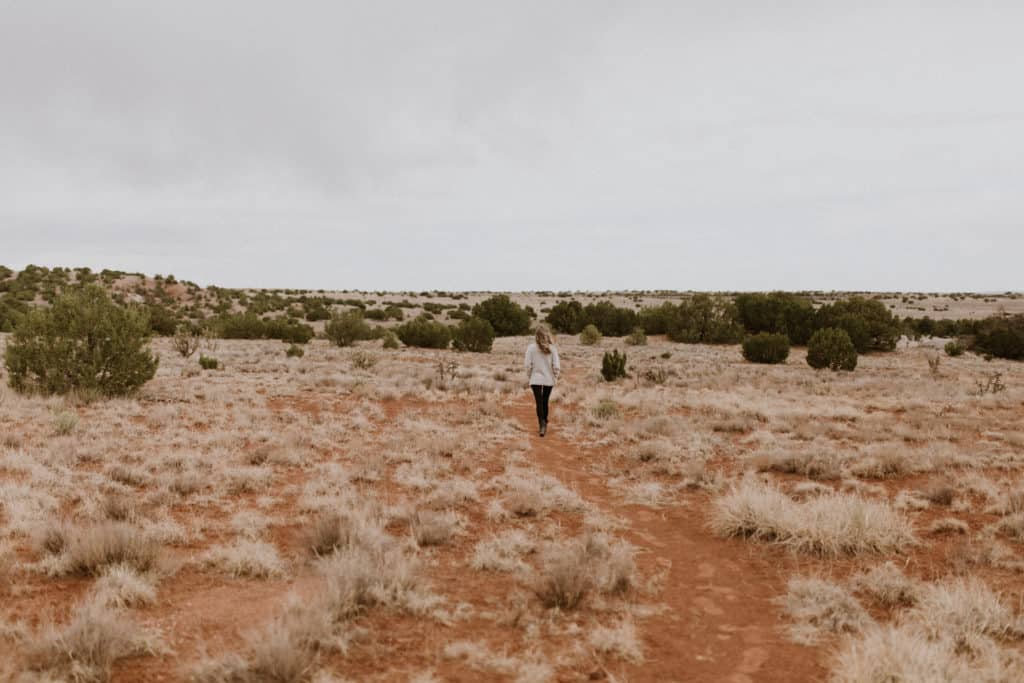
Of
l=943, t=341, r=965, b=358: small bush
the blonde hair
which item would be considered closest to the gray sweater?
the blonde hair

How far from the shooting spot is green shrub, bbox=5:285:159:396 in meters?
13.4

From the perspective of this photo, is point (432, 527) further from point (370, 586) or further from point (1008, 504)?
point (1008, 504)

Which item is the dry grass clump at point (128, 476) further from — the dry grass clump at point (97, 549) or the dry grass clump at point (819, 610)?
the dry grass clump at point (819, 610)

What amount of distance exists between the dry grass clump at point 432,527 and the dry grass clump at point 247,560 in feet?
4.67

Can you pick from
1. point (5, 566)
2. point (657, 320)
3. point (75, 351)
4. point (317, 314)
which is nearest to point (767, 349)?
point (657, 320)

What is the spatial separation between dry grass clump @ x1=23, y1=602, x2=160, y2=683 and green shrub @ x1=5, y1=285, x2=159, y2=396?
438 inches

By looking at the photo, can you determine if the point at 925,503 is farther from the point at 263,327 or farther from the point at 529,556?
the point at 263,327

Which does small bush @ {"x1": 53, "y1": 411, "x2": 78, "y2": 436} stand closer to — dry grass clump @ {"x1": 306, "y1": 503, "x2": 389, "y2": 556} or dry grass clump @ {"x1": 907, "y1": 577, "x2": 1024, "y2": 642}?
dry grass clump @ {"x1": 306, "y1": 503, "x2": 389, "y2": 556}

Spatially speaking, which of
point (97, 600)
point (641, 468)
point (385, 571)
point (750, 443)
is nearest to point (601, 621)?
point (385, 571)

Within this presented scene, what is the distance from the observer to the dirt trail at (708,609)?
4.27 m

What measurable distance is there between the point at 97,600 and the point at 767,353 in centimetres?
2758

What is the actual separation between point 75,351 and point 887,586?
15898 mm

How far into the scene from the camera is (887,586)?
5.35 meters

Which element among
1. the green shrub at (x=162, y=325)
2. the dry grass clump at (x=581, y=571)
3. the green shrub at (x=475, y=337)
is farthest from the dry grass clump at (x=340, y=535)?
the green shrub at (x=162, y=325)
